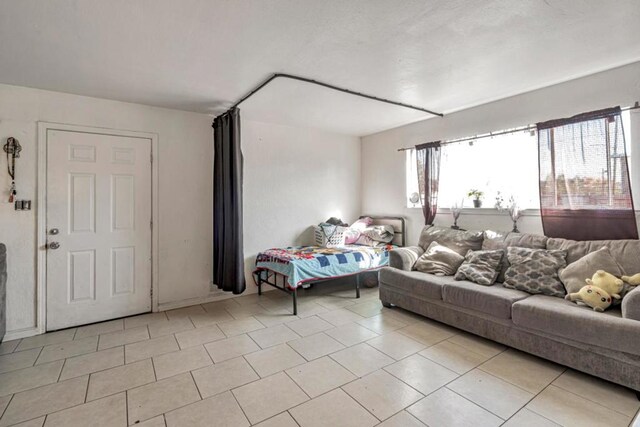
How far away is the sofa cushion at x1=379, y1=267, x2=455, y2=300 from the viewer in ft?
10.00

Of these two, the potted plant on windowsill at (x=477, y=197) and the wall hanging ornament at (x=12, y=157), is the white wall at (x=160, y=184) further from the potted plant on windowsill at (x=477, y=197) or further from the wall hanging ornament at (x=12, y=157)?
the potted plant on windowsill at (x=477, y=197)

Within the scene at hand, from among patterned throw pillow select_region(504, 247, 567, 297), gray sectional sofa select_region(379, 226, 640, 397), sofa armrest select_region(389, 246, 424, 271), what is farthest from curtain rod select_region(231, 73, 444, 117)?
patterned throw pillow select_region(504, 247, 567, 297)

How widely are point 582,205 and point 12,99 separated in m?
5.45

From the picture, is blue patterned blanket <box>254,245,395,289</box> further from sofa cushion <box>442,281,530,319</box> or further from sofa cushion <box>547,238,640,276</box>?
sofa cushion <box>547,238,640,276</box>

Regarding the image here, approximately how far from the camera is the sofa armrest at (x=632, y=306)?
6.48 ft

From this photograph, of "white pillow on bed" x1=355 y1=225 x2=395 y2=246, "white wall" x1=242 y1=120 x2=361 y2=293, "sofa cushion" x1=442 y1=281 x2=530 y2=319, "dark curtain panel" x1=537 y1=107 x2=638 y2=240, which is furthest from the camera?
"white pillow on bed" x1=355 y1=225 x2=395 y2=246

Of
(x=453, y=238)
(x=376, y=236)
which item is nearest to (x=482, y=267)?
(x=453, y=238)

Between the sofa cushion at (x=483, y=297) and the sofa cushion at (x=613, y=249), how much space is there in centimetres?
61

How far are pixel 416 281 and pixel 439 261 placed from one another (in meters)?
0.41

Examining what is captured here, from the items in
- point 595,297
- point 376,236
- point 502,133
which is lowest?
point 595,297

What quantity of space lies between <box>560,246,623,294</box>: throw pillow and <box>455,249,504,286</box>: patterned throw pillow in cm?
54

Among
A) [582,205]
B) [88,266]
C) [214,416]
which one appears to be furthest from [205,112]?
[582,205]

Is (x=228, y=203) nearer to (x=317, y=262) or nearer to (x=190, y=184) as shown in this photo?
(x=190, y=184)

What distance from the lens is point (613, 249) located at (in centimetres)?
254
